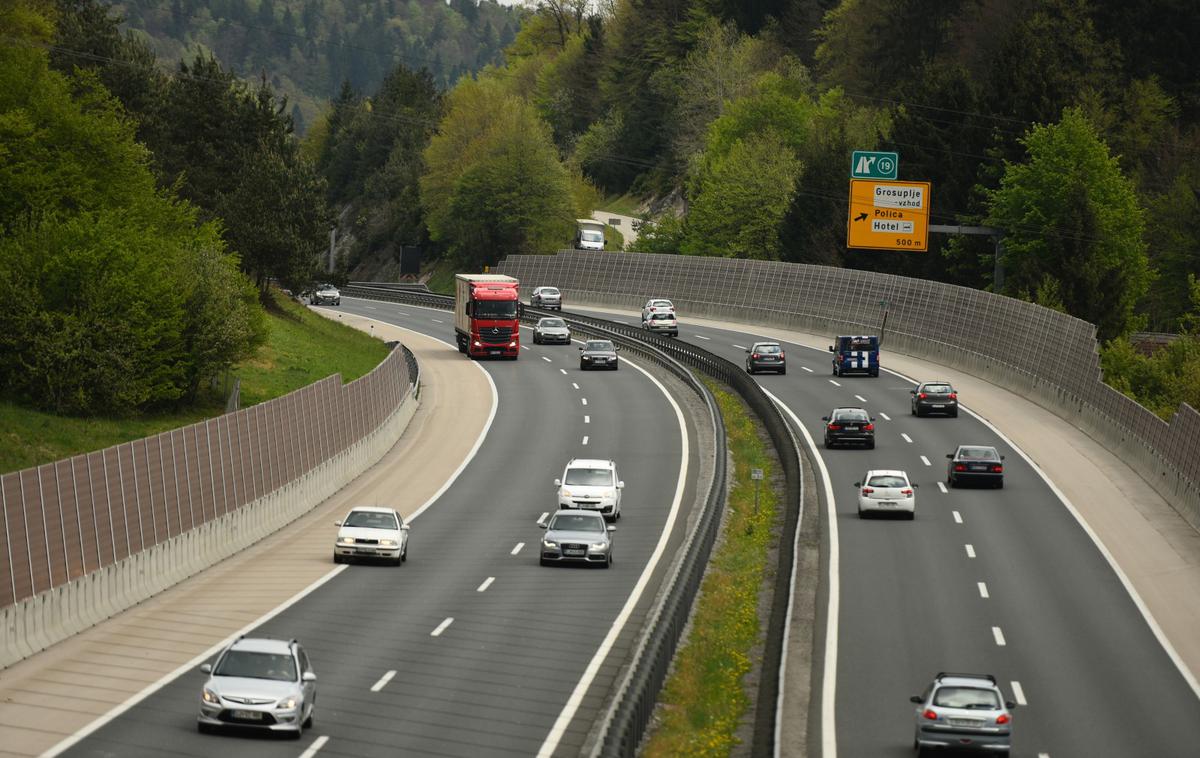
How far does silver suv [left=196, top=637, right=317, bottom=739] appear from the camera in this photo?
24500 mm

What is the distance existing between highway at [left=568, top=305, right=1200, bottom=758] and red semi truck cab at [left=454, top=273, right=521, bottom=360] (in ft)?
93.4

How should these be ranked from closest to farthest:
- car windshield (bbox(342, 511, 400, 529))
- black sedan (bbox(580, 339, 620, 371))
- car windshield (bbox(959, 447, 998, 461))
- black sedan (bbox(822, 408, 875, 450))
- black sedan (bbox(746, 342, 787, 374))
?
car windshield (bbox(342, 511, 400, 529)) < car windshield (bbox(959, 447, 998, 461)) < black sedan (bbox(822, 408, 875, 450)) < black sedan (bbox(746, 342, 787, 374)) < black sedan (bbox(580, 339, 620, 371))

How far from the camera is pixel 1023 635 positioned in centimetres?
3522

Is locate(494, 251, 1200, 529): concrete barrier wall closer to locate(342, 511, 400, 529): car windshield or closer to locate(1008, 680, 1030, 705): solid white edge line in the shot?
locate(1008, 680, 1030, 705): solid white edge line

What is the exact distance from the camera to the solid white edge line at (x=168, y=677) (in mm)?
24578

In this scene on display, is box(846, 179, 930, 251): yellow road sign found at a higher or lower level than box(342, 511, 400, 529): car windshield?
higher

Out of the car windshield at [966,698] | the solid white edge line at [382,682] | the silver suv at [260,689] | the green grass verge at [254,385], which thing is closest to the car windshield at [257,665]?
the silver suv at [260,689]

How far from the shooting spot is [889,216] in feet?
281

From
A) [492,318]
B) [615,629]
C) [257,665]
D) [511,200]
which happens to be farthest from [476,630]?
[511,200]

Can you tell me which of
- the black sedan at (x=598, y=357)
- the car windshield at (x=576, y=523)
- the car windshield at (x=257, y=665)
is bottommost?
the black sedan at (x=598, y=357)

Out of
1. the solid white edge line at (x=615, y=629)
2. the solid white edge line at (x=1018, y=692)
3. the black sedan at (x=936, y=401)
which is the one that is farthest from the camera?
the black sedan at (x=936, y=401)

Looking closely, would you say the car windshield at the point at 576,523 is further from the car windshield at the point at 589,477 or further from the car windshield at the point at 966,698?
the car windshield at the point at 966,698

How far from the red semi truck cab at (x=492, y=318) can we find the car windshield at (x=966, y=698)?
200 ft

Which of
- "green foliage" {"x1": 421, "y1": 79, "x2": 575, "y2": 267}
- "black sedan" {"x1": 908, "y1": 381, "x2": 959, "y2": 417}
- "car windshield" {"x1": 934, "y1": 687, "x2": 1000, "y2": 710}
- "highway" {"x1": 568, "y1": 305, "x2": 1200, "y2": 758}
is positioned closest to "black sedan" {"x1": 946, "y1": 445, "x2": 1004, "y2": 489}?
"highway" {"x1": 568, "y1": 305, "x2": 1200, "y2": 758}
